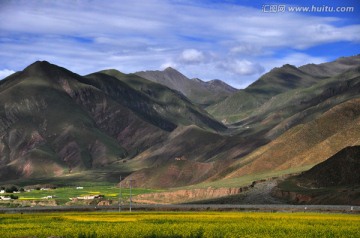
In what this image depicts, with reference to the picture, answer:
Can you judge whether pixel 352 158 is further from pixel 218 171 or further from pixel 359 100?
pixel 218 171

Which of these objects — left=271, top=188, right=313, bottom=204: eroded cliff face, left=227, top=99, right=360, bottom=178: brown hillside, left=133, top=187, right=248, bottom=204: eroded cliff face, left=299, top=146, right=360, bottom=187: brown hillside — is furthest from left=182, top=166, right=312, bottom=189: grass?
left=271, top=188, right=313, bottom=204: eroded cliff face

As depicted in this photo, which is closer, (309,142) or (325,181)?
(325,181)

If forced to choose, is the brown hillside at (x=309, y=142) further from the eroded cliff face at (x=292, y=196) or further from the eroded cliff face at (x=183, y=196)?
the eroded cliff face at (x=292, y=196)

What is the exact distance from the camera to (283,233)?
49.1 metres

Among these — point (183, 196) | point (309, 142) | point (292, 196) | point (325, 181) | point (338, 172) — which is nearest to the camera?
point (292, 196)

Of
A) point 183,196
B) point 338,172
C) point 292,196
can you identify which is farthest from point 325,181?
point 183,196

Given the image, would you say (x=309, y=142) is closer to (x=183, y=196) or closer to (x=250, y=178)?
(x=250, y=178)

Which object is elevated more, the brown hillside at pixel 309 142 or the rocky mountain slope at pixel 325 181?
the brown hillside at pixel 309 142

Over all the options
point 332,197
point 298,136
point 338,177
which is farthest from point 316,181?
point 298,136

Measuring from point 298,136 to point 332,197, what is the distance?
64.3m

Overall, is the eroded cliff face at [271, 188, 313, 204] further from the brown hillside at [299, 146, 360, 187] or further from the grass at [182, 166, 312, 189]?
the grass at [182, 166, 312, 189]

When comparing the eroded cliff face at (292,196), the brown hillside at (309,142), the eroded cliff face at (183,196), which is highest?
the brown hillside at (309,142)

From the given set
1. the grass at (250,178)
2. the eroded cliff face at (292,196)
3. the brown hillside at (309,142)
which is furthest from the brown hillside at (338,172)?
the brown hillside at (309,142)

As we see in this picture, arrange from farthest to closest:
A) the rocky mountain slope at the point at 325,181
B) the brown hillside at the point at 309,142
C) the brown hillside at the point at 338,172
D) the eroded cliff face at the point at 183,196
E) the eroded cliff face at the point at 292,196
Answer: the brown hillside at the point at 309,142
the eroded cliff face at the point at 183,196
the brown hillside at the point at 338,172
the eroded cliff face at the point at 292,196
the rocky mountain slope at the point at 325,181
